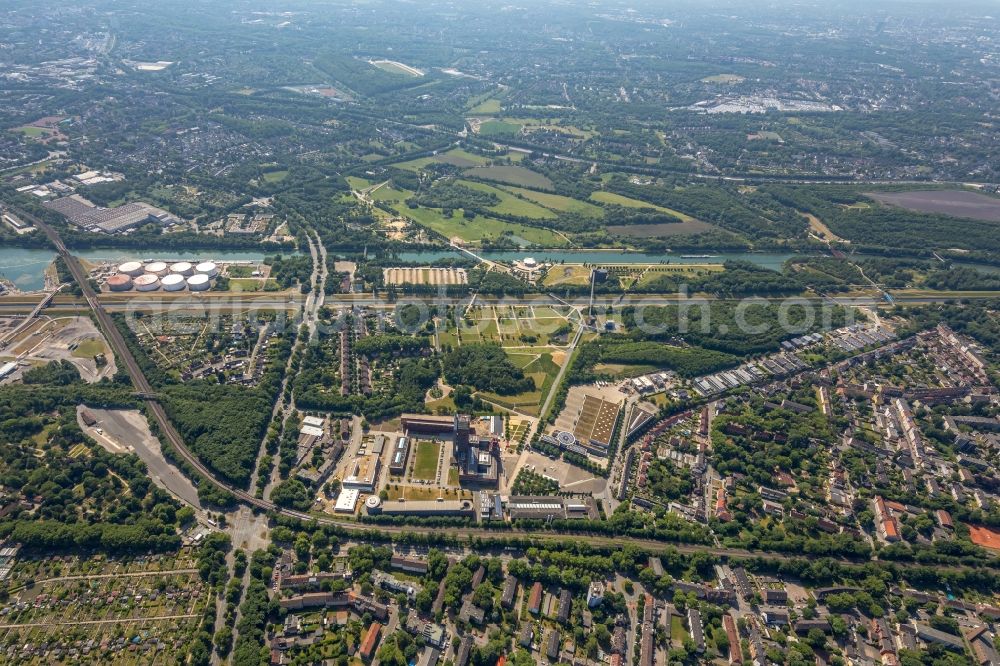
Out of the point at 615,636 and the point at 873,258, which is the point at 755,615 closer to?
the point at 615,636

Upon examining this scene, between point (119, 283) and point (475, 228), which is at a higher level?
point (475, 228)

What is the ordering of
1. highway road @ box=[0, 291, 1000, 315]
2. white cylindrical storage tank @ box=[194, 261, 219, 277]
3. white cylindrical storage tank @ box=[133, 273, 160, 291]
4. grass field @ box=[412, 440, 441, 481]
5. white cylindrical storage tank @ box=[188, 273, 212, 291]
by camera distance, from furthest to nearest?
white cylindrical storage tank @ box=[194, 261, 219, 277]
white cylindrical storage tank @ box=[188, 273, 212, 291]
white cylindrical storage tank @ box=[133, 273, 160, 291]
highway road @ box=[0, 291, 1000, 315]
grass field @ box=[412, 440, 441, 481]

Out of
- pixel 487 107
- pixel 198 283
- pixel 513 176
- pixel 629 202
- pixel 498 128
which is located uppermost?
pixel 487 107

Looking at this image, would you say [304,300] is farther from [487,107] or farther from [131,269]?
[487,107]

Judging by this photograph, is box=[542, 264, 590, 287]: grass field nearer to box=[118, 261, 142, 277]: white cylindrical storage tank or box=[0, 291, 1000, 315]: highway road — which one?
box=[0, 291, 1000, 315]: highway road

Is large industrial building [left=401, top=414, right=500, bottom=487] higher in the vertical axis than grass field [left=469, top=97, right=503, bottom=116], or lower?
lower

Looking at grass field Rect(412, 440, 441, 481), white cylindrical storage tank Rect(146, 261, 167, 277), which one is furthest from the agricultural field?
white cylindrical storage tank Rect(146, 261, 167, 277)

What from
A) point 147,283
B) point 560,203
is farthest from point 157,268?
→ point 560,203
